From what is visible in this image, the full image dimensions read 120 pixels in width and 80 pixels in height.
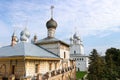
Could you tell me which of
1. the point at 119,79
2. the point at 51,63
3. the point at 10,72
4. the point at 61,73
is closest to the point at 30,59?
the point at 10,72

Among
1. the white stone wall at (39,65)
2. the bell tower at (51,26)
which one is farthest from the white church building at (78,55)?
the white stone wall at (39,65)

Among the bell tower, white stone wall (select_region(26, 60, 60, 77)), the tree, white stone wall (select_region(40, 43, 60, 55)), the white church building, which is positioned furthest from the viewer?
the white church building

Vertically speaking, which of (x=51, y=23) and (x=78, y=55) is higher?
(x=51, y=23)

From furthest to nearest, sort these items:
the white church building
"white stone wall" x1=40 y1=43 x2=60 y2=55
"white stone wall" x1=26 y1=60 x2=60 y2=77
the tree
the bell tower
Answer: the white church building
the bell tower
"white stone wall" x1=40 y1=43 x2=60 y2=55
the tree
"white stone wall" x1=26 y1=60 x2=60 y2=77

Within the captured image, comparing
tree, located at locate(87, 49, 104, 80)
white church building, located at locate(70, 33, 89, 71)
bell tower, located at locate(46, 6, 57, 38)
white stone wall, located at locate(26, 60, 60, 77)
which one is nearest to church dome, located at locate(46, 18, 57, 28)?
bell tower, located at locate(46, 6, 57, 38)

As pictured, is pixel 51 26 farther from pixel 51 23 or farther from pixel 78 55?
pixel 78 55

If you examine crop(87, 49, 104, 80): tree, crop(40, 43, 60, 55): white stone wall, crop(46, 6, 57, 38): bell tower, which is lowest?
crop(87, 49, 104, 80): tree

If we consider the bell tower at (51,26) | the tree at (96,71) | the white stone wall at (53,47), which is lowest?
the tree at (96,71)

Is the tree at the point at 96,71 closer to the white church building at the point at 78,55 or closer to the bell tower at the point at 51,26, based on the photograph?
the bell tower at the point at 51,26

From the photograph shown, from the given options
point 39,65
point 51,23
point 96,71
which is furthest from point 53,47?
point 96,71

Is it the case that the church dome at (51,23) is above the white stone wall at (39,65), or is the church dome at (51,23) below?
above

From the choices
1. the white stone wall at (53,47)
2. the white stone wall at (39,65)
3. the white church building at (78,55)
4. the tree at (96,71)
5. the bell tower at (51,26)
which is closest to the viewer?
the white stone wall at (39,65)

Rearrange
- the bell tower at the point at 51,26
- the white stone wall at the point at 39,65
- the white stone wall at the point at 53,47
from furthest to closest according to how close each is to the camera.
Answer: the bell tower at the point at 51,26 < the white stone wall at the point at 53,47 < the white stone wall at the point at 39,65

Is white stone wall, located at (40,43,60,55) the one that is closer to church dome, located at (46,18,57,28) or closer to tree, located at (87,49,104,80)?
church dome, located at (46,18,57,28)
